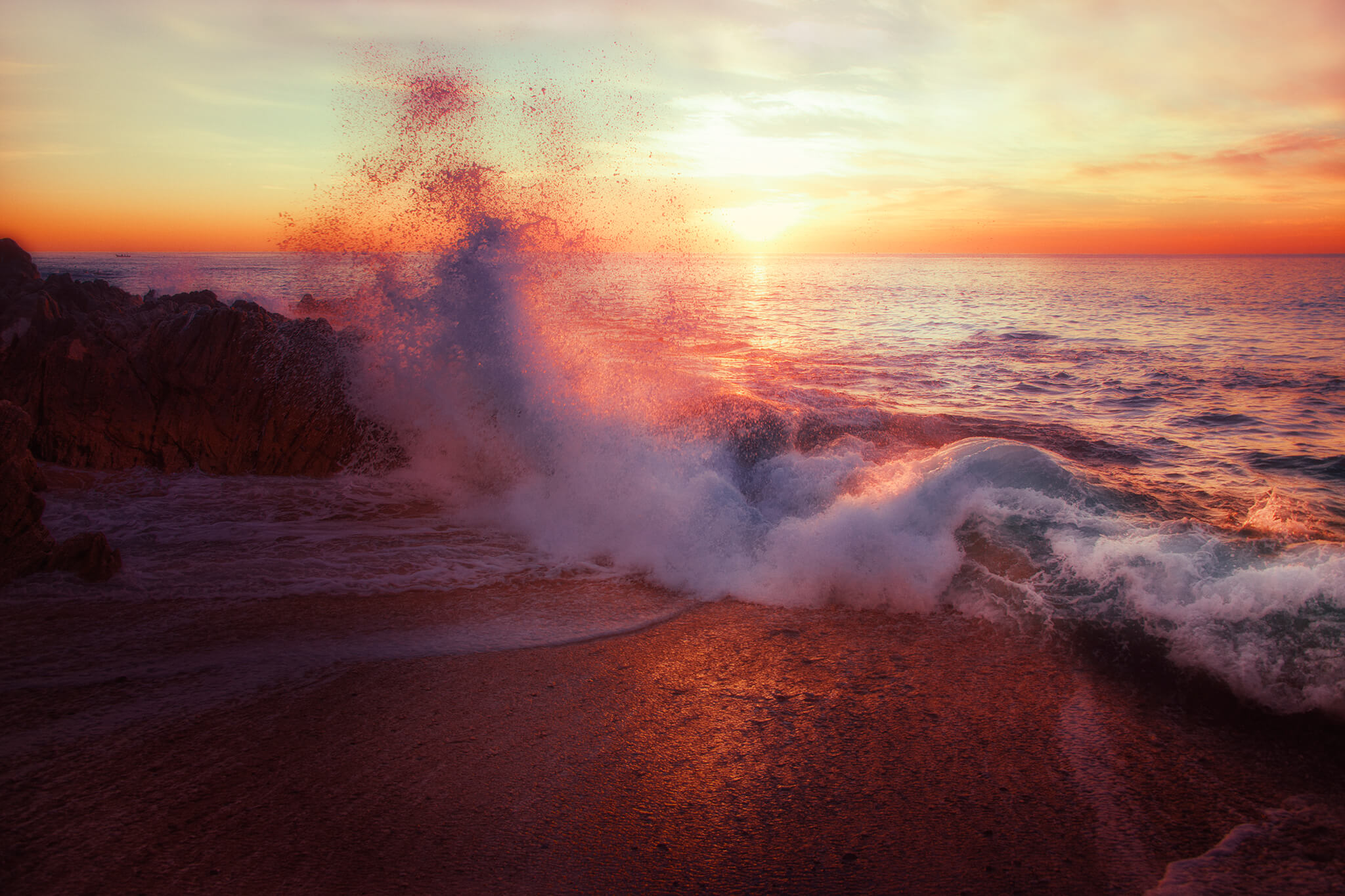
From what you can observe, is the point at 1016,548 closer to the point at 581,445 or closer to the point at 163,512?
the point at 581,445

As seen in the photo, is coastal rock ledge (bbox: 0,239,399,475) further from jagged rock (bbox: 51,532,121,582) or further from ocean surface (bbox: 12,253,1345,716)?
jagged rock (bbox: 51,532,121,582)

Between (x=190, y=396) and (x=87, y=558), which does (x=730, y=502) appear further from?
(x=190, y=396)

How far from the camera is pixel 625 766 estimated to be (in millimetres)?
3000

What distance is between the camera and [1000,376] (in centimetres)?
1343

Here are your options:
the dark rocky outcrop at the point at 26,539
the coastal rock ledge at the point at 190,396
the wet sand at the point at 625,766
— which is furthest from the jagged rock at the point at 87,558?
the coastal rock ledge at the point at 190,396

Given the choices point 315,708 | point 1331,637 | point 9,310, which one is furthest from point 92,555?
point 1331,637

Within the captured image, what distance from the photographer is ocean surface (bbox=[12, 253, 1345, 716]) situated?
417 centimetres

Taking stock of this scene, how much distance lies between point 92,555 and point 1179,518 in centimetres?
796

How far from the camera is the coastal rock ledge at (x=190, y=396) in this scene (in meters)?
6.81

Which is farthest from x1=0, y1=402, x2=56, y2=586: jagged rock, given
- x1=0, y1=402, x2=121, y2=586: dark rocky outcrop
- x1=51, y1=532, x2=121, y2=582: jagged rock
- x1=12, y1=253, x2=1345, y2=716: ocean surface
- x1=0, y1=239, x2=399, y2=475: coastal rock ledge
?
x1=0, y1=239, x2=399, y2=475: coastal rock ledge

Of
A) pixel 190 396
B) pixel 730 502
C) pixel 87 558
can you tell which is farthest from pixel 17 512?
pixel 730 502

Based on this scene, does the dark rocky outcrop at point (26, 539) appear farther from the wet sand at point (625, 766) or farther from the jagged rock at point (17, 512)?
the wet sand at point (625, 766)

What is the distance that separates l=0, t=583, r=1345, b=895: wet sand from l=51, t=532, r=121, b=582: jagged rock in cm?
41

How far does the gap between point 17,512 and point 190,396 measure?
106 inches
